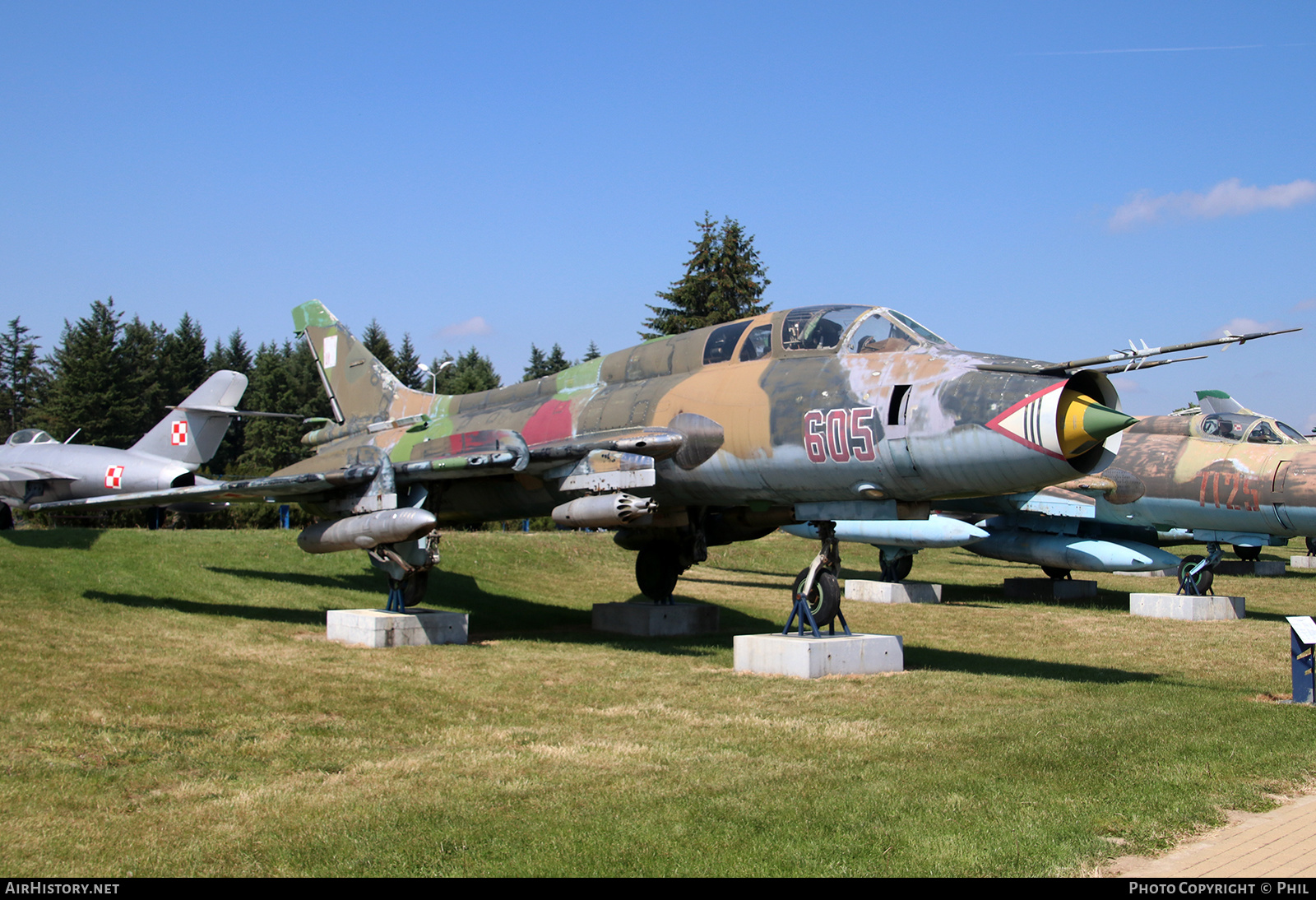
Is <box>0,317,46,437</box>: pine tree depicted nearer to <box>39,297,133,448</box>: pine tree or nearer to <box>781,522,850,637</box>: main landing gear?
<box>39,297,133,448</box>: pine tree

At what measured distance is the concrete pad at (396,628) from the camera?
13.9 metres

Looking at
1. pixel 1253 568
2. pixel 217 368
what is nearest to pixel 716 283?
pixel 1253 568

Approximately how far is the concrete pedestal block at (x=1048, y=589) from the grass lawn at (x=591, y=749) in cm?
696

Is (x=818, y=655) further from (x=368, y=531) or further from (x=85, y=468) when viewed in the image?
(x=85, y=468)

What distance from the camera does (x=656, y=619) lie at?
16.2 metres

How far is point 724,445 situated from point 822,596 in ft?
7.12

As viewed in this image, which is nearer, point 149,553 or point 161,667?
point 161,667

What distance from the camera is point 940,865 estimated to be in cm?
524

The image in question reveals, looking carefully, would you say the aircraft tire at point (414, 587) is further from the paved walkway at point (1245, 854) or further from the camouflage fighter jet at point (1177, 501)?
the paved walkway at point (1245, 854)

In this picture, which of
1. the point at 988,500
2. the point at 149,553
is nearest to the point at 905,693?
the point at 988,500

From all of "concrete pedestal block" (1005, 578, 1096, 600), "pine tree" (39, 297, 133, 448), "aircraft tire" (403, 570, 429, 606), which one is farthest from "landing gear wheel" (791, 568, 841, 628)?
"pine tree" (39, 297, 133, 448)

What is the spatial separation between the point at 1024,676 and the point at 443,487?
862 cm

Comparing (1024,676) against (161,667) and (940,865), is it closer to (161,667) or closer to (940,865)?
(940,865)

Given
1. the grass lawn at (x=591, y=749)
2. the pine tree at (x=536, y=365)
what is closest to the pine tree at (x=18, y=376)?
the pine tree at (x=536, y=365)
